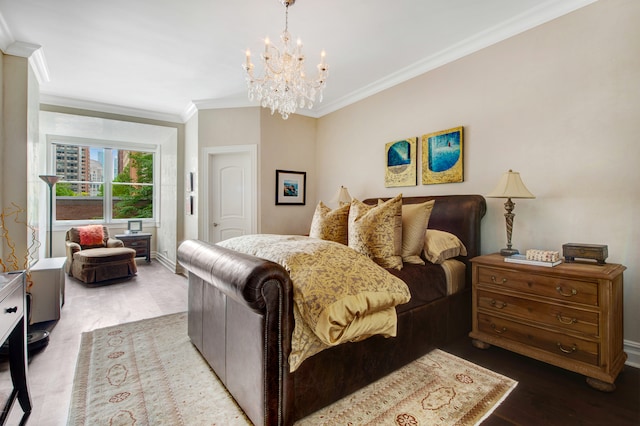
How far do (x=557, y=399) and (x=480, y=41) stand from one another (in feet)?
9.42

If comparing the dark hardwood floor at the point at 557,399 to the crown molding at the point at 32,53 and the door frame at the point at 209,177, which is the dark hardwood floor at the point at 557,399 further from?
the crown molding at the point at 32,53

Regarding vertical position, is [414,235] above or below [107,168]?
below

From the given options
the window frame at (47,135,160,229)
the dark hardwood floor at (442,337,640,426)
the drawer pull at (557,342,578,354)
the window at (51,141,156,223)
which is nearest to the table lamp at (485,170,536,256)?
the drawer pull at (557,342,578,354)

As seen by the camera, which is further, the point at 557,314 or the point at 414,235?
the point at 414,235

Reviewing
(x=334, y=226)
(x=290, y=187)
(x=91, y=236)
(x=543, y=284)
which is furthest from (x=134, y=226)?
(x=543, y=284)

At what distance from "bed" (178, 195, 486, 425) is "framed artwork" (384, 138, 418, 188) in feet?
3.88

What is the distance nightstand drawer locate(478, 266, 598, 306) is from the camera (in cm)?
182

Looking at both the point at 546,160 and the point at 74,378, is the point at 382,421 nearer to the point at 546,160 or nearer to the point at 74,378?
the point at 74,378

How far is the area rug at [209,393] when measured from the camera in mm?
1587

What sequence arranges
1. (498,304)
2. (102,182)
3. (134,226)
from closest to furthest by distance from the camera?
(498,304), (134,226), (102,182)

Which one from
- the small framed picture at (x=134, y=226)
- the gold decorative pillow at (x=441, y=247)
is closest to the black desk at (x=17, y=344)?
the gold decorative pillow at (x=441, y=247)

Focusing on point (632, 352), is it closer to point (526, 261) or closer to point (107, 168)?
point (526, 261)

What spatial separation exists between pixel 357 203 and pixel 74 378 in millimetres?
2300

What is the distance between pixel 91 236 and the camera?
17.0ft
